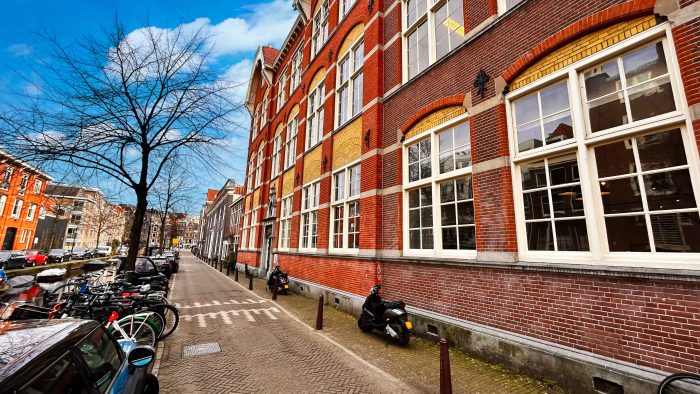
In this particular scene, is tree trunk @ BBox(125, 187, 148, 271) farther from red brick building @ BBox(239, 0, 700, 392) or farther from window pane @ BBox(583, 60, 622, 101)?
window pane @ BBox(583, 60, 622, 101)

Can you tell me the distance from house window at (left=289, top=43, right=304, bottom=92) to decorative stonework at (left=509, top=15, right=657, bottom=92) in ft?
49.8

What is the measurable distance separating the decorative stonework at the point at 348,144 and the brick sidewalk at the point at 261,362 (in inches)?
235

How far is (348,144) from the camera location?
11.3m

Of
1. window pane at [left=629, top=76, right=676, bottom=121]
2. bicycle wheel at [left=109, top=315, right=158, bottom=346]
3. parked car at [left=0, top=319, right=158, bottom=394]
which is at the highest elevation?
window pane at [left=629, top=76, right=676, bottom=121]

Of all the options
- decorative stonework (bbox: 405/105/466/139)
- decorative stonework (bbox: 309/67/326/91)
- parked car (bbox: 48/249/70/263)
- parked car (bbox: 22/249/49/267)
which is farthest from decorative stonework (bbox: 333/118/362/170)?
parked car (bbox: 48/249/70/263)

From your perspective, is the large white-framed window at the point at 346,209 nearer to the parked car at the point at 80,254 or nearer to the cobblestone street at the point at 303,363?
the cobblestone street at the point at 303,363

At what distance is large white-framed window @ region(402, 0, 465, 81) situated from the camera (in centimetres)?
755

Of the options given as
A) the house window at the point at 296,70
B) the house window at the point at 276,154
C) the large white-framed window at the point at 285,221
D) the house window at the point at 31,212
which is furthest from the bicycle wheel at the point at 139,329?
the house window at the point at 31,212

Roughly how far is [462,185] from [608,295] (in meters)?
3.29

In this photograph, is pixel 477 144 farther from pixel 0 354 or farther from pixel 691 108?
pixel 0 354

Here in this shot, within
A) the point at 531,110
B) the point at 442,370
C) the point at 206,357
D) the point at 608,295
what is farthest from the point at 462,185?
the point at 206,357

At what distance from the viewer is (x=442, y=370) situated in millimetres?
3582

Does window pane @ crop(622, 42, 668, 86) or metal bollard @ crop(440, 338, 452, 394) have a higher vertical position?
window pane @ crop(622, 42, 668, 86)

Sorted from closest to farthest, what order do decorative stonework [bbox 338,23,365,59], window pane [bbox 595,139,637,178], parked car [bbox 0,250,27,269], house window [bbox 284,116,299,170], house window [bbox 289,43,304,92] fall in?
window pane [bbox 595,139,637,178]
decorative stonework [bbox 338,23,365,59]
house window [bbox 284,116,299,170]
house window [bbox 289,43,304,92]
parked car [bbox 0,250,27,269]
